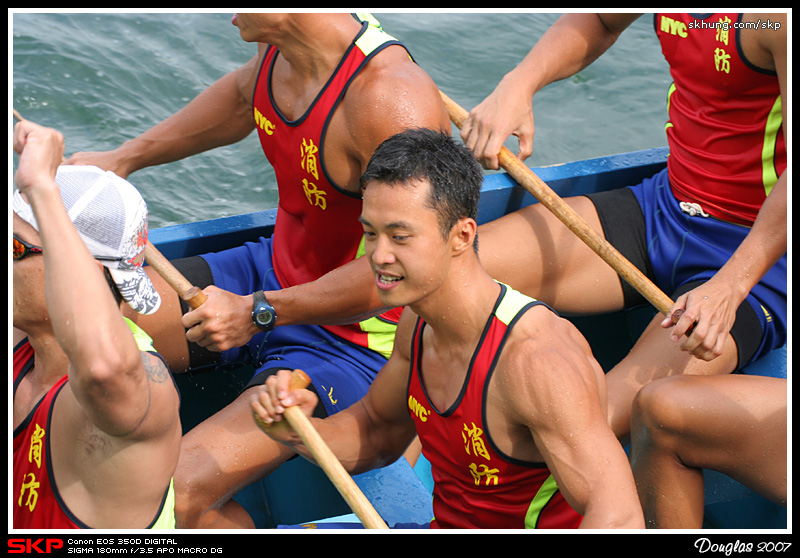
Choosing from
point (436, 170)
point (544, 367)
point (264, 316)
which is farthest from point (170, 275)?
point (544, 367)

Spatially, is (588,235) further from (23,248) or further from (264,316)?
(23,248)

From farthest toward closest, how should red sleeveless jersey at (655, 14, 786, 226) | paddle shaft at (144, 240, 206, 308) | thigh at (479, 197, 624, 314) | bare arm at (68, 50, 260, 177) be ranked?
bare arm at (68, 50, 260, 177)
thigh at (479, 197, 624, 314)
red sleeveless jersey at (655, 14, 786, 226)
paddle shaft at (144, 240, 206, 308)

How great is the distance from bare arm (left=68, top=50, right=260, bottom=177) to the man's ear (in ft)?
4.80

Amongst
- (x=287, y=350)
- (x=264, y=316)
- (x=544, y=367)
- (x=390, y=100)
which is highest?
(x=390, y=100)

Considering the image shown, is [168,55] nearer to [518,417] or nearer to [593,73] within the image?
[593,73]

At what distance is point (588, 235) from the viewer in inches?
118

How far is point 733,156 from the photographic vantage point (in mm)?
3076

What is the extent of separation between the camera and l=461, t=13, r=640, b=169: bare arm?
3268 millimetres

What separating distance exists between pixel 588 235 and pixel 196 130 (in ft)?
5.24

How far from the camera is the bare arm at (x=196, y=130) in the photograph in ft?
11.5

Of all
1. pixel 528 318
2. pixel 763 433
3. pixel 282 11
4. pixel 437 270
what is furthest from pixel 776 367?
pixel 282 11

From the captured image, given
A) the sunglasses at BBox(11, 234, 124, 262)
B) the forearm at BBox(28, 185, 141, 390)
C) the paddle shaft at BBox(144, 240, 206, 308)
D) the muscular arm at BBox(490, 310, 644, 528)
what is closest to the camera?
the forearm at BBox(28, 185, 141, 390)

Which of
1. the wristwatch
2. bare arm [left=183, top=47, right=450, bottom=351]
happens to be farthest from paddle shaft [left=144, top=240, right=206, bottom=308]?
the wristwatch

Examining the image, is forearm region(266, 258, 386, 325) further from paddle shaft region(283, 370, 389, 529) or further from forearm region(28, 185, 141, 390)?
forearm region(28, 185, 141, 390)
